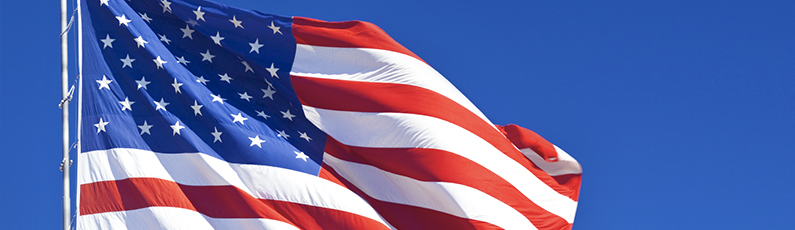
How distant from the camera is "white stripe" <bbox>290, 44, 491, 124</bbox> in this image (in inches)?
545

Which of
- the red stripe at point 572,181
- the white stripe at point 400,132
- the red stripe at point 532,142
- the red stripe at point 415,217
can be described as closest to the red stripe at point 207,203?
the red stripe at point 415,217

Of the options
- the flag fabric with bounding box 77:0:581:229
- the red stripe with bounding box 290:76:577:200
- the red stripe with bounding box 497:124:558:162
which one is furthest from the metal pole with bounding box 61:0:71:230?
the red stripe with bounding box 497:124:558:162

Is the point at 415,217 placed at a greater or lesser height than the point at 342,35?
lesser

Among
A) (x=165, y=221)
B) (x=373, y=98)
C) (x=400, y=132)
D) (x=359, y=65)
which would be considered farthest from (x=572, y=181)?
(x=165, y=221)

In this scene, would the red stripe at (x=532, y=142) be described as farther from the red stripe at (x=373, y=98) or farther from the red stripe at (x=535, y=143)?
the red stripe at (x=373, y=98)

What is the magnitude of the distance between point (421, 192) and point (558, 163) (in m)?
3.24

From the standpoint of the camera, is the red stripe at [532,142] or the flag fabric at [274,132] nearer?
the flag fabric at [274,132]

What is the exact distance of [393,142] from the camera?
13.5 meters

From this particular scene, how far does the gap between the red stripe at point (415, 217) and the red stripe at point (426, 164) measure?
1.40ft

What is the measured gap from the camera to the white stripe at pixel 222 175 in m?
12.0

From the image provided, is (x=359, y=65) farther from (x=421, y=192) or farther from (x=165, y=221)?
(x=165, y=221)

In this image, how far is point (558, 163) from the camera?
15469 mm

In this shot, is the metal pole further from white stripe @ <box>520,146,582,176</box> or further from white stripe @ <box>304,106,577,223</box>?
white stripe @ <box>520,146,582,176</box>

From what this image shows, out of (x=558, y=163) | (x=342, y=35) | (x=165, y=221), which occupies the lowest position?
(x=165, y=221)
